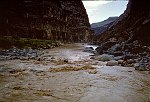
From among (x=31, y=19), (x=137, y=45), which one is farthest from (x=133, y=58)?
(x=31, y=19)

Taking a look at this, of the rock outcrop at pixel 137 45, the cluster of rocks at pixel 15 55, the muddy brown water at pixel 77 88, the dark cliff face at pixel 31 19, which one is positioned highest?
the dark cliff face at pixel 31 19

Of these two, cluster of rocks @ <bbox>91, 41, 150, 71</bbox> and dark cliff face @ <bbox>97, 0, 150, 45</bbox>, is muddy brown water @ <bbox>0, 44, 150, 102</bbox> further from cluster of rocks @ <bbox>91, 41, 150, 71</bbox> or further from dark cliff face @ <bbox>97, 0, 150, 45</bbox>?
dark cliff face @ <bbox>97, 0, 150, 45</bbox>

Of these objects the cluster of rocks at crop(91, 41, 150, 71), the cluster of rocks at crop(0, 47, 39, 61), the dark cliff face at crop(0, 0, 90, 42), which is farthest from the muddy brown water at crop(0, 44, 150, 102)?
the dark cliff face at crop(0, 0, 90, 42)

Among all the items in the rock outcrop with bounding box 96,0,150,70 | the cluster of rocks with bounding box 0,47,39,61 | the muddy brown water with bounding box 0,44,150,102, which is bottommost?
the muddy brown water with bounding box 0,44,150,102

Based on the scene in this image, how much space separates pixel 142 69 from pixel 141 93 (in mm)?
5526

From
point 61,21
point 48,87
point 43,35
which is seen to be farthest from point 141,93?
point 61,21

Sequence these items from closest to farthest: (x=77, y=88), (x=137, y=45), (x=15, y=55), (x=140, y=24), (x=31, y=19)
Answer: (x=77, y=88) < (x=137, y=45) < (x=15, y=55) < (x=140, y=24) < (x=31, y=19)

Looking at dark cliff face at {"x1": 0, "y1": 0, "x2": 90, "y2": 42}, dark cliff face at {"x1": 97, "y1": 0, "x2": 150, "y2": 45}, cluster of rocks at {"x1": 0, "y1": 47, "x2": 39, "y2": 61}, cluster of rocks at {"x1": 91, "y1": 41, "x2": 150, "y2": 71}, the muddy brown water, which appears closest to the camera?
the muddy brown water

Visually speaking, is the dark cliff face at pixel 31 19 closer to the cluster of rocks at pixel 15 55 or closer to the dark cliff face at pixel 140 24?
the dark cliff face at pixel 140 24

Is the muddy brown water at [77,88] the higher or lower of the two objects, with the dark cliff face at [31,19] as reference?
lower

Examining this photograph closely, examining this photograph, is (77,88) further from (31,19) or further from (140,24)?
(31,19)

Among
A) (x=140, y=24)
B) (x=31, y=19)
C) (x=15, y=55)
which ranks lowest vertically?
(x=15, y=55)

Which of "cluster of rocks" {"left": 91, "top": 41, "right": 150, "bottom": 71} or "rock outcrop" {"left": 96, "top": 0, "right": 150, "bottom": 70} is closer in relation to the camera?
"cluster of rocks" {"left": 91, "top": 41, "right": 150, "bottom": 71}

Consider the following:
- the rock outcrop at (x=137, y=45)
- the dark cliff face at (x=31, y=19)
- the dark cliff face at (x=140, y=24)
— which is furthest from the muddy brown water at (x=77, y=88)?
the dark cliff face at (x=31, y=19)
